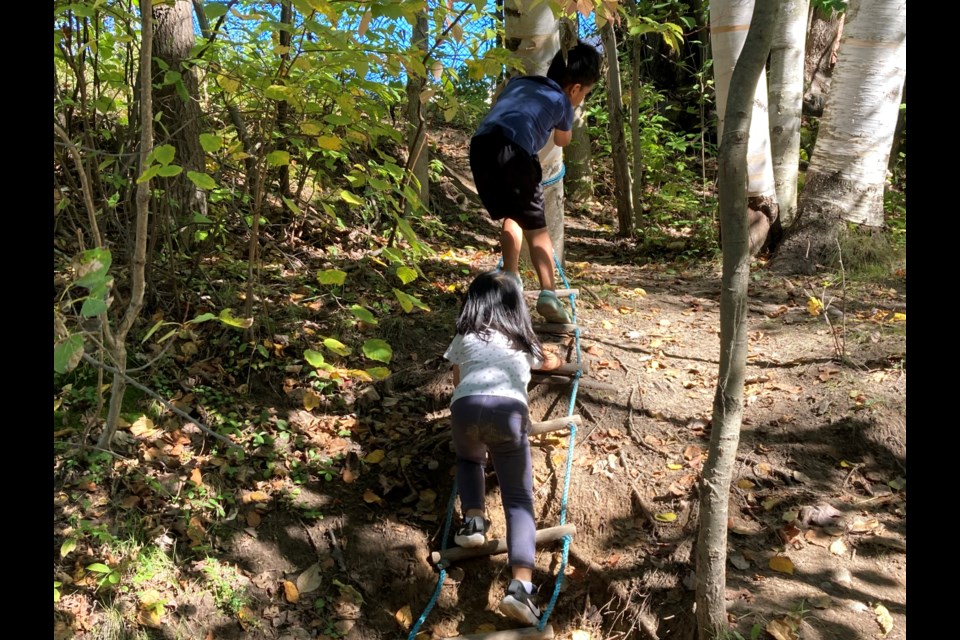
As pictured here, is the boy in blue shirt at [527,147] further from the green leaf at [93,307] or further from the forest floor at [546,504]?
the green leaf at [93,307]

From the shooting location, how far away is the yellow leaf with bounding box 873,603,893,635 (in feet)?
9.52

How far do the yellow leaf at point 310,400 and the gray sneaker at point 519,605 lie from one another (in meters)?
1.81

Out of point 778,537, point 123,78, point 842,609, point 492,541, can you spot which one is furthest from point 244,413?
point 842,609

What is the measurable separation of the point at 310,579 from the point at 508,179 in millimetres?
→ 2510

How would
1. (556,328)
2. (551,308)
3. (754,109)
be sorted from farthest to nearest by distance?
(754,109), (556,328), (551,308)

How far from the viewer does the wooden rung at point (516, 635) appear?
3234 millimetres

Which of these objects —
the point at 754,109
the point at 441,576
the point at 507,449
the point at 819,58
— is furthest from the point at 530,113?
the point at 819,58

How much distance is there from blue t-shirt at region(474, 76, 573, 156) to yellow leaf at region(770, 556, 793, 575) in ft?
8.39

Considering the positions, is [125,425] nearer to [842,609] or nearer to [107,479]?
[107,479]

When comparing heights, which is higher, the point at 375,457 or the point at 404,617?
the point at 375,457

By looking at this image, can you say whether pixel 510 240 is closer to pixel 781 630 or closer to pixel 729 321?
pixel 729 321

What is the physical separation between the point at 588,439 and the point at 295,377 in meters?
1.97

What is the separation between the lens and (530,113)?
13.3 ft

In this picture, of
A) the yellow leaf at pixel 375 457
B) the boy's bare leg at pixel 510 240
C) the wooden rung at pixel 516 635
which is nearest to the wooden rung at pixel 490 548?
the wooden rung at pixel 516 635
